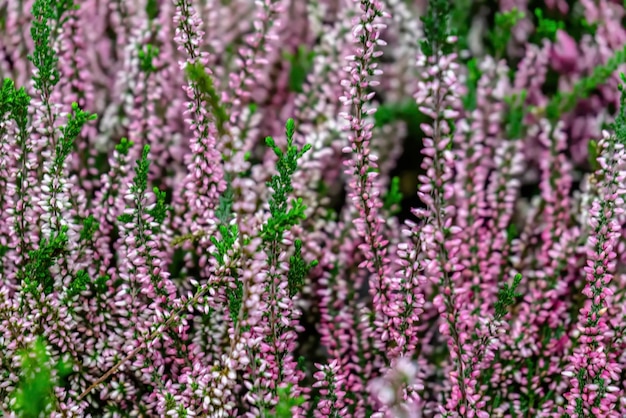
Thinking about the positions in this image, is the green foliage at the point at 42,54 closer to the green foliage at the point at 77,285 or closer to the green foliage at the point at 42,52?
the green foliage at the point at 42,52

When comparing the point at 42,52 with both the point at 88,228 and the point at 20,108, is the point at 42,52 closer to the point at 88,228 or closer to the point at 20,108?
the point at 20,108

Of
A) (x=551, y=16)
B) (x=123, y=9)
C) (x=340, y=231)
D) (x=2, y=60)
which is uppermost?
(x=551, y=16)

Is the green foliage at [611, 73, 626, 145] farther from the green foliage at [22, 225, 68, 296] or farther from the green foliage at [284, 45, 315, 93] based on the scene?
the green foliage at [284, 45, 315, 93]

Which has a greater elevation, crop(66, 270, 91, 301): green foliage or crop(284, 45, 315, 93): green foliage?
crop(284, 45, 315, 93): green foliage

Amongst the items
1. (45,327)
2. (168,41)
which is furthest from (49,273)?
(168,41)

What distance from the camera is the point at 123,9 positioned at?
7.31 feet

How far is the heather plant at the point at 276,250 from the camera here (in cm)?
Result: 134

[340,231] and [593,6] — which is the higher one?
[593,6]

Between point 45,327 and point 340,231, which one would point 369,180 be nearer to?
point 340,231

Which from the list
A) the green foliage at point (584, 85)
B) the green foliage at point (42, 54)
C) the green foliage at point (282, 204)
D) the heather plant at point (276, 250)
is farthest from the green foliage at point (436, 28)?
the green foliage at point (584, 85)

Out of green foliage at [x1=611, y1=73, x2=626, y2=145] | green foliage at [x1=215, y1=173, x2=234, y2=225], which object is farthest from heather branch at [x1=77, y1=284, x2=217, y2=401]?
green foliage at [x1=611, y1=73, x2=626, y2=145]

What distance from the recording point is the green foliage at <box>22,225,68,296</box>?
56.6 inches

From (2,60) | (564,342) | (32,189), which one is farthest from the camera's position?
(2,60)

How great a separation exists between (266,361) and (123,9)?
Answer: 4.53 ft
